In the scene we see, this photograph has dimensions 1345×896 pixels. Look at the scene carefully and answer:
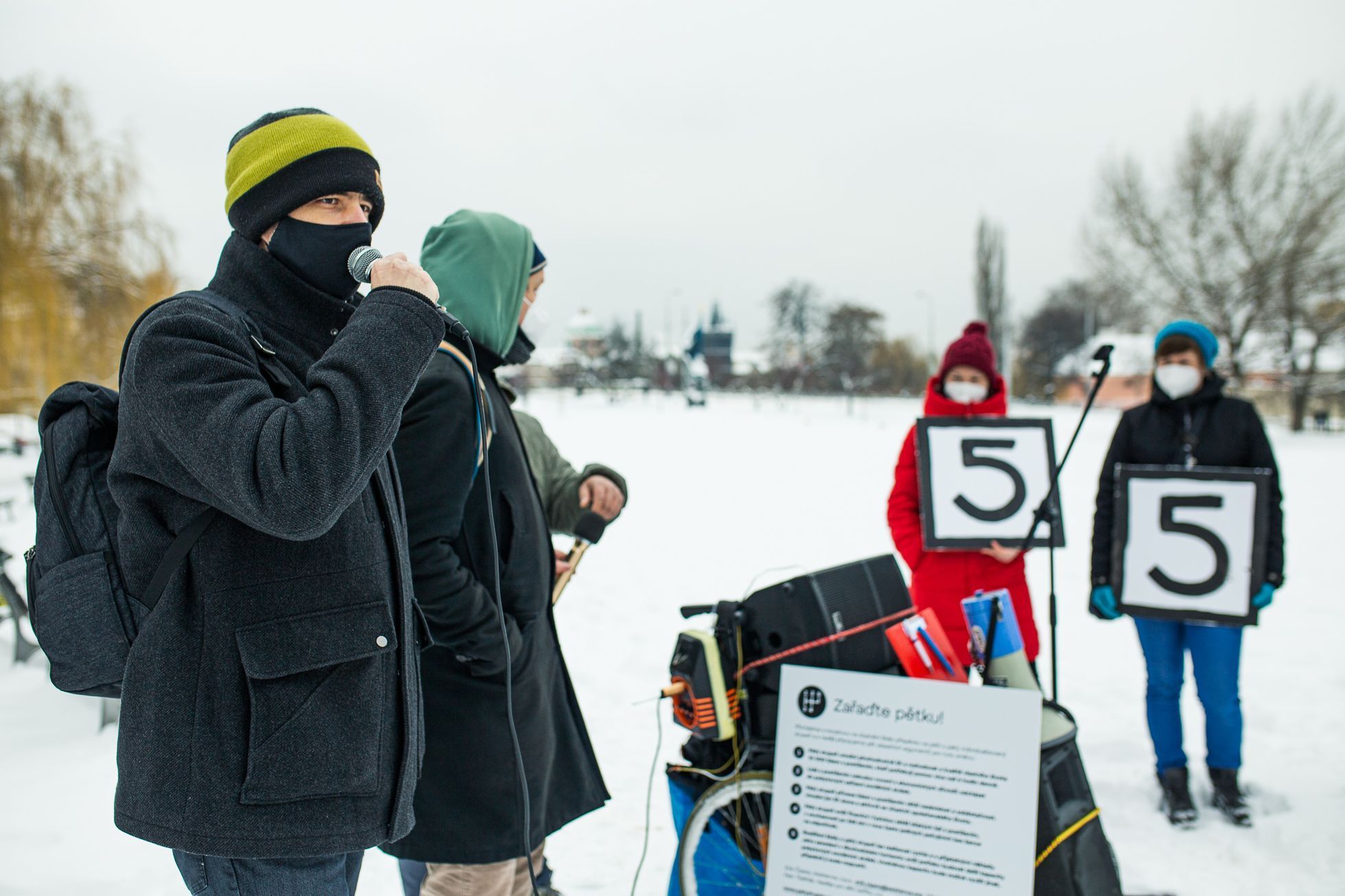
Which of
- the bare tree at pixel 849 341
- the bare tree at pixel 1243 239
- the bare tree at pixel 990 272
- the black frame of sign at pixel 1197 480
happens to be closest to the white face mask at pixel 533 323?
the black frame of sign at pixel 1197 480

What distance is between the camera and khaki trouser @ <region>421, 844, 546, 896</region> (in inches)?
79.0

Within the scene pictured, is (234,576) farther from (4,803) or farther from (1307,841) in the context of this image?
(1307,841)

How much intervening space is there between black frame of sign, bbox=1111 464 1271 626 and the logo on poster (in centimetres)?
184

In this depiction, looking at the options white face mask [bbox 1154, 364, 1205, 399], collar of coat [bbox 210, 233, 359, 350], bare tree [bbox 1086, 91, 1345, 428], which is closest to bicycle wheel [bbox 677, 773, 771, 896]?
collar of coat [bbox 210, 233, 359, 350]

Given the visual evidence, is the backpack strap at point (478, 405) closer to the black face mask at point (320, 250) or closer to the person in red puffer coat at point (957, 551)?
the black face mask at point (320, 250)

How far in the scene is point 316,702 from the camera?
51.9 inches

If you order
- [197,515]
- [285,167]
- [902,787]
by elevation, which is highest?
[285,167]

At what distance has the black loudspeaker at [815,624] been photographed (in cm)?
234

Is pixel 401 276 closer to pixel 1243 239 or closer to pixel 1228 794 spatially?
pixel 1228 794

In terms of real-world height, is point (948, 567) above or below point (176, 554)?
below

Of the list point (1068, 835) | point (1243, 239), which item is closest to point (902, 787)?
point (1068, 835)

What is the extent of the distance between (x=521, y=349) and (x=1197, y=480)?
2.77m

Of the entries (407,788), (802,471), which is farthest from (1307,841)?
(802,471)

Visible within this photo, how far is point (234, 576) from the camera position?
4.26 ft
